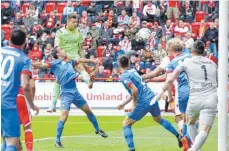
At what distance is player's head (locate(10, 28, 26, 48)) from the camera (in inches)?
428

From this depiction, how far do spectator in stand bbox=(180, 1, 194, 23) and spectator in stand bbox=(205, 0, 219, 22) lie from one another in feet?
2.56

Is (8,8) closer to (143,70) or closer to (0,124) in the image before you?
(143,70)

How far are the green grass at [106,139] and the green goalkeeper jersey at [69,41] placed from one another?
84.1 inches

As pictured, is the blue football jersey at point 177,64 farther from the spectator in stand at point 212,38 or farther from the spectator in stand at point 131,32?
the spectator in stand at point 131,32

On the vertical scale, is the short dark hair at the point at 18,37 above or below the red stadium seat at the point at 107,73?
above

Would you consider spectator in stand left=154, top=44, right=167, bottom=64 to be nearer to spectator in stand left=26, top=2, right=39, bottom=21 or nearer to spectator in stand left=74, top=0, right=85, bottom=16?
spectator in stand left=74, top=0, right=85, bottom=16

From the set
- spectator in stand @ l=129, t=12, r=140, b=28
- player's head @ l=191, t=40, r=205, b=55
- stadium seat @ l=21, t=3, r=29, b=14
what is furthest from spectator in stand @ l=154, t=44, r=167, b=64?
player's head @ l=191, t=40, r=205, b=55

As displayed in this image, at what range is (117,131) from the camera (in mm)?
21328

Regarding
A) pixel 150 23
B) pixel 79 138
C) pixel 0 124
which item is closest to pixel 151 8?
pixel 150 23

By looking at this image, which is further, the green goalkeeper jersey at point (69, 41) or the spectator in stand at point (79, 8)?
the spectator in stand at point (79, 8)

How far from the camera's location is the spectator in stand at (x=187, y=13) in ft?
112

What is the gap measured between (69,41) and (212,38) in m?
12.3

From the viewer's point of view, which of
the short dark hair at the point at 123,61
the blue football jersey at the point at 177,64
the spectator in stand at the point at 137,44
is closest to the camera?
the blue football jersey at the point at 177,64

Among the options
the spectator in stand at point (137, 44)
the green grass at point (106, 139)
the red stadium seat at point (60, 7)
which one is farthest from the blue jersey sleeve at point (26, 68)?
the red stadium seat at point (60, 7)
